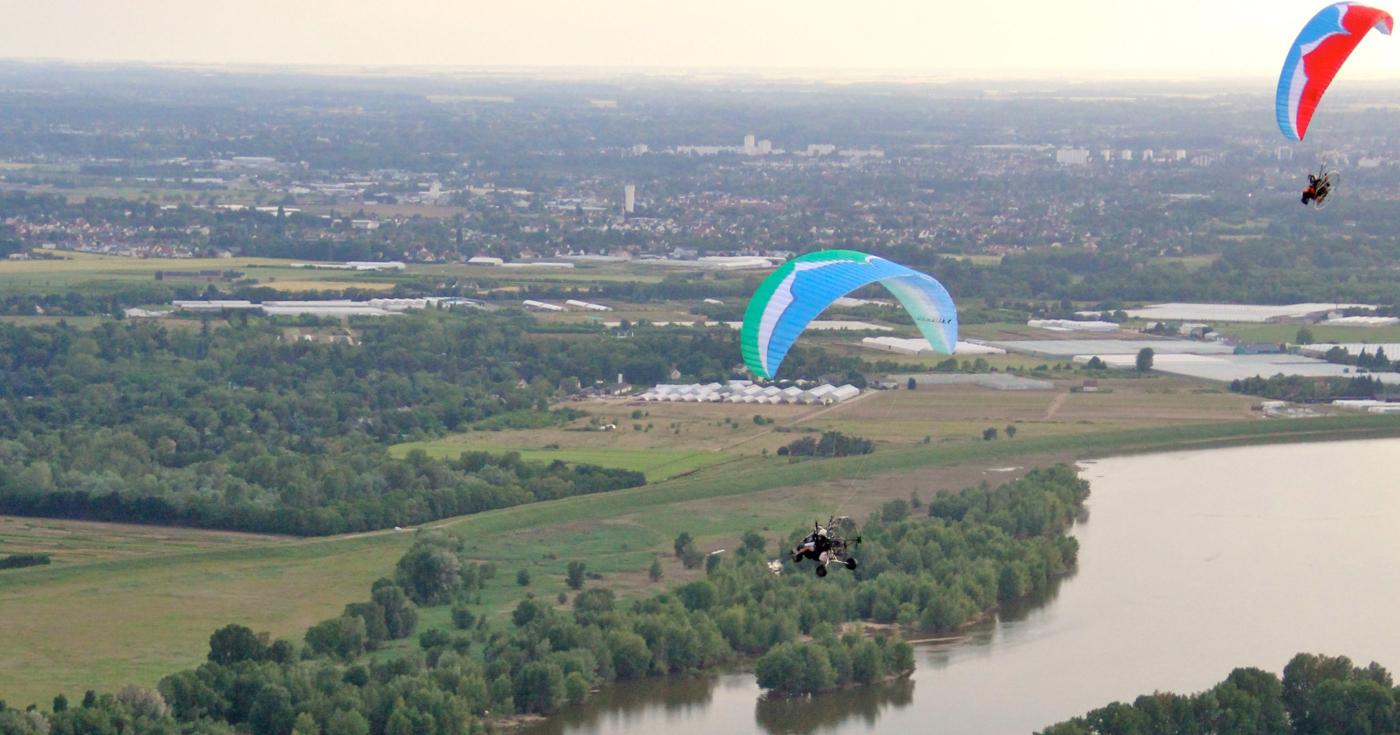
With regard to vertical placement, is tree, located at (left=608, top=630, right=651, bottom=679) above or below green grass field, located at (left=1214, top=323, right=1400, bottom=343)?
below

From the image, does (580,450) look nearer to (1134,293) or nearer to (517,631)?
(517,631)

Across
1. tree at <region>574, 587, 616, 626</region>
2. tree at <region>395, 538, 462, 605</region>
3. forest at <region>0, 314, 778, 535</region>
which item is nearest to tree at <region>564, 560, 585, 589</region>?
tree at <region>574, 587, 616, 626</region>

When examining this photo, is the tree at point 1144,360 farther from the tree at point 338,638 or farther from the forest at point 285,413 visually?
the tree at point 338,638

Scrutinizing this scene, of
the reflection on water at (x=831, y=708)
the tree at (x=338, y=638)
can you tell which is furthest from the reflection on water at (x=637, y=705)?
the tree at (x=338, y=638)

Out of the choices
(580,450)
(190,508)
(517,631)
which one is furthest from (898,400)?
(517,631)

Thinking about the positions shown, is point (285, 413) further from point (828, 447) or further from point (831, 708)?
point (831, 708)

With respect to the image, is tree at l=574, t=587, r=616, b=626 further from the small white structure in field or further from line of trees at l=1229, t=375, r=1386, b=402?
the small white structure in field
